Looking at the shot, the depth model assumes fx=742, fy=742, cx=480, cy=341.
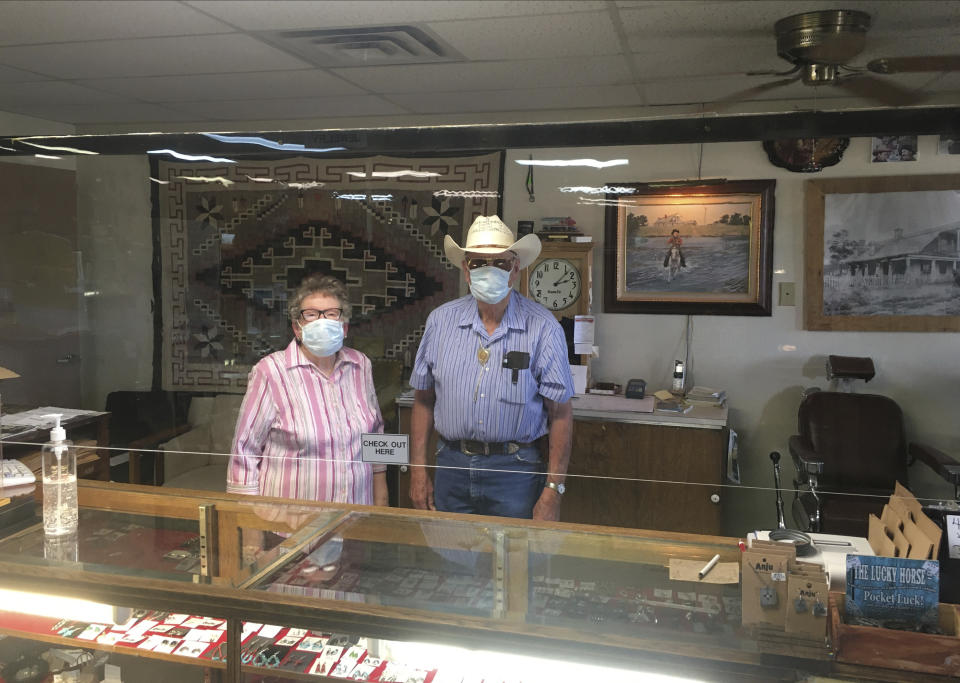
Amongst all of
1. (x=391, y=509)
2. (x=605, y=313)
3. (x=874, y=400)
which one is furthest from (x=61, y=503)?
(x=874, y=400)

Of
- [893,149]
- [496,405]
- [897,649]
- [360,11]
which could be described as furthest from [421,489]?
[893,149]

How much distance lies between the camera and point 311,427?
254 cm

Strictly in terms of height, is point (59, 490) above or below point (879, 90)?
below

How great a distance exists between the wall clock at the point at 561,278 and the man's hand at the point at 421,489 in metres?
0.81

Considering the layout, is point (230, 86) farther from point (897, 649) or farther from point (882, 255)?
point (897, 649)

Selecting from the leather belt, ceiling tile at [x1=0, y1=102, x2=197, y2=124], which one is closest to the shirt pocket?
the leather belt

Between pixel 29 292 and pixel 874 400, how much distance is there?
416 cm

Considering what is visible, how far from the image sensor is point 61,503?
1.95 m

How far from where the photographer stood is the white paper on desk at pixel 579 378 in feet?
10.8

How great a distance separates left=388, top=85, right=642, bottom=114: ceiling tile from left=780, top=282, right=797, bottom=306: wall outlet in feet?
3.68

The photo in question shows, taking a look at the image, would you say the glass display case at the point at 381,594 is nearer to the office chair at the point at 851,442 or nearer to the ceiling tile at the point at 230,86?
the office chair at the point at 851,442

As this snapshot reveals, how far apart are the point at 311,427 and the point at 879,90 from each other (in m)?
2.73

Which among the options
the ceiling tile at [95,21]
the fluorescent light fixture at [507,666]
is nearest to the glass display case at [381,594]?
the fluorescent light fixture at [507,666]

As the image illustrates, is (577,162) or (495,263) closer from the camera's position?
(495,263)
